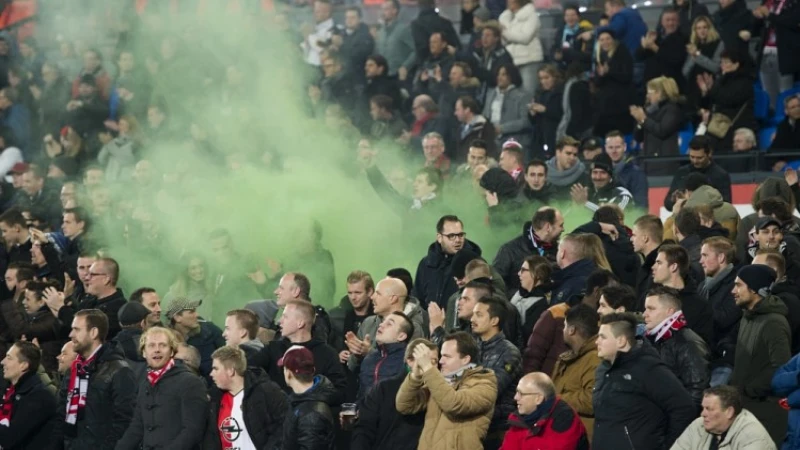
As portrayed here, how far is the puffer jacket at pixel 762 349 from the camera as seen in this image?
927 cm

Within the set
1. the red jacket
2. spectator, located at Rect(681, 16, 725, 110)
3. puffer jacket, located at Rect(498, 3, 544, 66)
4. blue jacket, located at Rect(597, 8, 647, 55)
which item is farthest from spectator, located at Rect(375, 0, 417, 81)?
the red jacket

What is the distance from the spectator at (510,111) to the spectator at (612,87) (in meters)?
0.74

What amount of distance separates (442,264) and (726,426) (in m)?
3.56

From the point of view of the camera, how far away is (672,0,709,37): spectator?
1711cm

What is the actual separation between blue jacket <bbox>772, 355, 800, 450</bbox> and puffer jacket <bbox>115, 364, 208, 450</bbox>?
346 cm

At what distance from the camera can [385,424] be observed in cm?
912

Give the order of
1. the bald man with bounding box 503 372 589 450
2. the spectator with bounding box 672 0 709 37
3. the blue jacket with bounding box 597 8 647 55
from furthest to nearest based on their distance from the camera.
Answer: the blue jacket with bounding box 597 8 647 55
the spectator with bounding box 672 0 709 37
the bald man with bounding box 503 372 589 450

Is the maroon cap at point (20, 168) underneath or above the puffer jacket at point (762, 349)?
underneath

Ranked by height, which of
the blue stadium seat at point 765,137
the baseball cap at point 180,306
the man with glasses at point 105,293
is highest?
the baseball cap at point 180,306

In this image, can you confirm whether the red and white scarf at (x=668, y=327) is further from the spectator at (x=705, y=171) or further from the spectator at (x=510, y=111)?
the spectator at (x=510, y=111)

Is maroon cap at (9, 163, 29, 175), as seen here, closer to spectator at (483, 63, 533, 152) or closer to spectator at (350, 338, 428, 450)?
spectator at (483, 63, 533, 152)

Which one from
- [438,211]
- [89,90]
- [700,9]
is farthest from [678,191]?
[89,90]

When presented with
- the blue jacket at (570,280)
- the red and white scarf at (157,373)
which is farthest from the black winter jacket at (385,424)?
the blue jacket at (570,280)

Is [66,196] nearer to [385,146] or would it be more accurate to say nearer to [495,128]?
[385,146]
